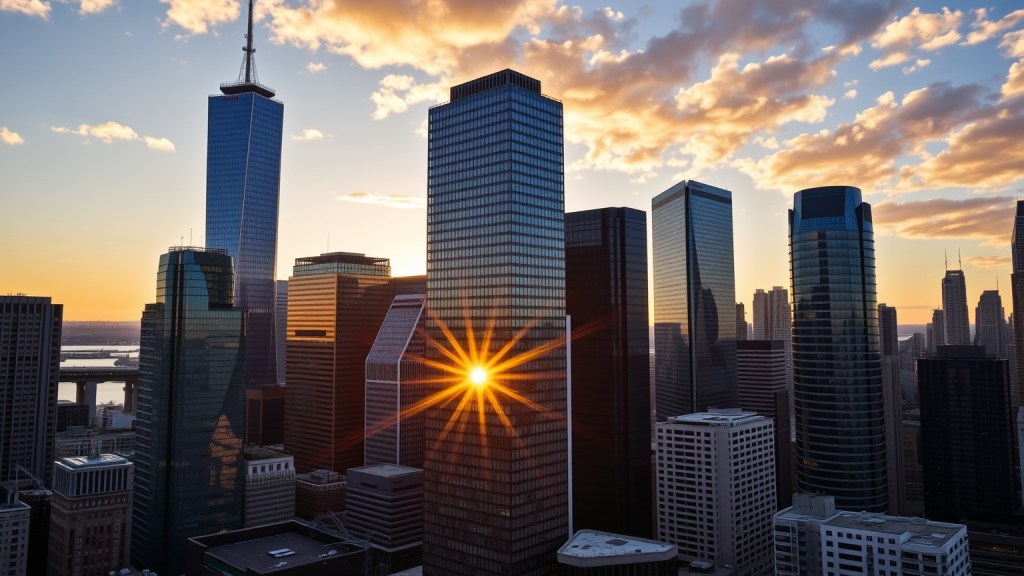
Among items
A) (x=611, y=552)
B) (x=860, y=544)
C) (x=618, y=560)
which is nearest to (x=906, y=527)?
(x=860, y=544)

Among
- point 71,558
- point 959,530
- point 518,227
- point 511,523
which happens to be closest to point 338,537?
point 511,523

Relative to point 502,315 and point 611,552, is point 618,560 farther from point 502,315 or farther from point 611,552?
point 502,315

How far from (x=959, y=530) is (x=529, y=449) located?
3460 inches

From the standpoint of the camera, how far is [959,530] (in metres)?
132

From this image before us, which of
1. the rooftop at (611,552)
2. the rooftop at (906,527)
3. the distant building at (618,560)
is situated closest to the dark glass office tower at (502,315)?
the rooftop at (611,552)

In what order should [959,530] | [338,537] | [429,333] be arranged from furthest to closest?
1. [338,537]
2. [429,333]
3. [959,530]

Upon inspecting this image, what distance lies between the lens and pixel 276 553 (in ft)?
577

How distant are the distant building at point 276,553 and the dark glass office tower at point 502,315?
92.4ft

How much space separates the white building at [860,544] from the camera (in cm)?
12512

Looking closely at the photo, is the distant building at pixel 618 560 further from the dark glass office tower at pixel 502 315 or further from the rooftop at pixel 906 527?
the rooftop at pixel 906 527

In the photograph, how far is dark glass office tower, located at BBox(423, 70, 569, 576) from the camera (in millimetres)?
152250

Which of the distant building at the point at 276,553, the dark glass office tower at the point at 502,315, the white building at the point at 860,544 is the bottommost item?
the distant building at the point at 276,553

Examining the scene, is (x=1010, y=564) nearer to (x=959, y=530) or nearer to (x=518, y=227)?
(x=959, y=530)

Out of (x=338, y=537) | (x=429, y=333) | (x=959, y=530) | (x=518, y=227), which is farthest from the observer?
(x=338, y=537)
